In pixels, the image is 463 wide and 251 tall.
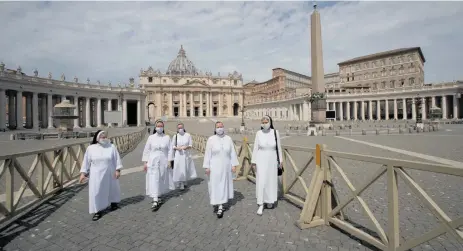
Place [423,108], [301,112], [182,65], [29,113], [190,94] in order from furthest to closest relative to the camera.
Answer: [182,65] < [190,94] < [301,112] < [423,108] < [29,113]

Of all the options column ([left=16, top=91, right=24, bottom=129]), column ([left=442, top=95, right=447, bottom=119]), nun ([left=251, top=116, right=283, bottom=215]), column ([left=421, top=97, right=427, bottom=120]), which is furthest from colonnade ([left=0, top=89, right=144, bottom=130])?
column ([left=442, top=95, right=447, bottom=119])

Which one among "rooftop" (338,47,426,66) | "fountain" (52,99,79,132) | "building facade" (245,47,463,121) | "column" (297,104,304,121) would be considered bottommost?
"fountain" (52,99,79,132)

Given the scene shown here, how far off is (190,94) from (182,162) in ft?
330

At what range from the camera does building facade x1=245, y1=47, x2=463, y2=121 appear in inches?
2110

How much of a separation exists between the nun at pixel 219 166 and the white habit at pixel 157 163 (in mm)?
1305

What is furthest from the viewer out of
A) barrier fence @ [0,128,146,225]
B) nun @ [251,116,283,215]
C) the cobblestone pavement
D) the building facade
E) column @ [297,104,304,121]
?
column @ [297,104,304,121]

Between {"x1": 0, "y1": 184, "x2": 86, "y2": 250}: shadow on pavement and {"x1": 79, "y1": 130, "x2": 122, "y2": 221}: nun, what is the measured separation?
42.3 inches

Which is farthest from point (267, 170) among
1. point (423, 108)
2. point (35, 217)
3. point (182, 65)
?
point (182, 65)

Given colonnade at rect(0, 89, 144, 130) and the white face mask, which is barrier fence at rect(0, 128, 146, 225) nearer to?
the white face mask

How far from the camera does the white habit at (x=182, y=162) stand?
7.07 meters

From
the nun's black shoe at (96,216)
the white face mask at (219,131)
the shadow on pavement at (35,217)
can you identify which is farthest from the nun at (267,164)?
the shadow on pavement at (35,217)

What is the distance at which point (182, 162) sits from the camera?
7246 mm

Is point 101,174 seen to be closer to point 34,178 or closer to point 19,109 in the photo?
point 34,178

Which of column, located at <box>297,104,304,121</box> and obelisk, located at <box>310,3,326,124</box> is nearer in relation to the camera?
obelisk, located at <box>310,3,326,124</box>
